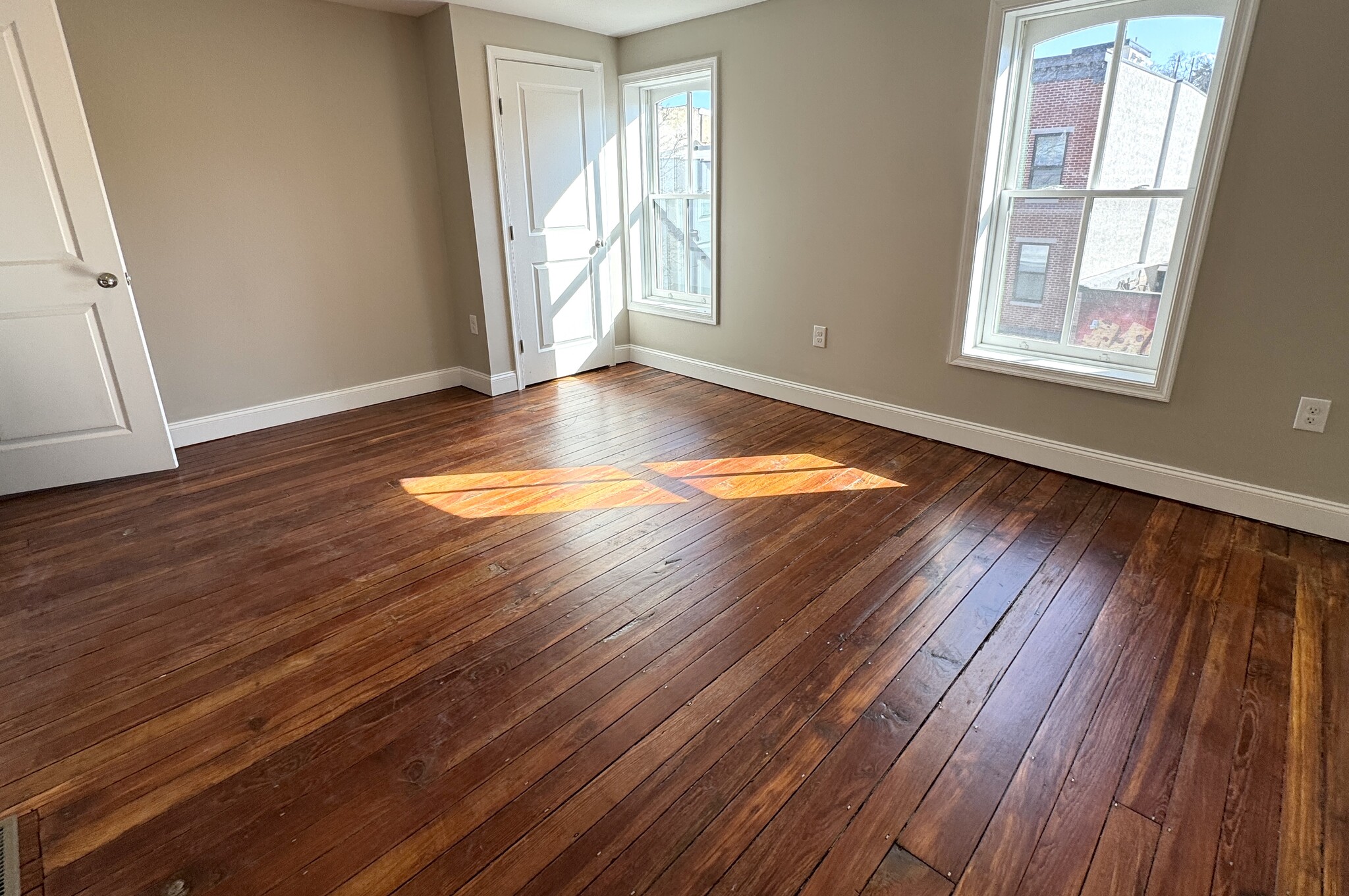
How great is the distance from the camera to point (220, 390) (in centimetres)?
374

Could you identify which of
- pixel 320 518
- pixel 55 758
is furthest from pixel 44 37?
pixel 55 758

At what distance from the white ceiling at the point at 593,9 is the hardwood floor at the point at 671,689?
266cm

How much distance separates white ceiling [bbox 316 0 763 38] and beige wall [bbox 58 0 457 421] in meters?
0.25

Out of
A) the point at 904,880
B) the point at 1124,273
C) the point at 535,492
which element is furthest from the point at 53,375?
the point at 1124,273

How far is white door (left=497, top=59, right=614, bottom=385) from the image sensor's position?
415 centimetres

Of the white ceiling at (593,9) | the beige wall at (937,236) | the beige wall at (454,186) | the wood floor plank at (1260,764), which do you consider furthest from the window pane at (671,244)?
the wood floor plank at (1260,764)

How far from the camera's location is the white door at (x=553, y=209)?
13.6 ft

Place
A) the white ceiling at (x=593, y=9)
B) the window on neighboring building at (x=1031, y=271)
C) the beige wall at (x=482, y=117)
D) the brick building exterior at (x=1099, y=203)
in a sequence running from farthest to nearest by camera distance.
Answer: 1. the beige wall at (x=482, y=117)
2. the white ceiling at (x=593, y=9)
3. the window on neighboring building at (x=1031, y=271)
4. the brick building exterior at (x=1099, y=203)

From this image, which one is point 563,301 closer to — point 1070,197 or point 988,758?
point 1070,197

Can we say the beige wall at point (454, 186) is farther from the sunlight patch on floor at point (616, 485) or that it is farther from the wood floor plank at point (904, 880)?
the wood floor plank at point (904, 880)

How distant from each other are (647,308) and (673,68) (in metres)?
1.57

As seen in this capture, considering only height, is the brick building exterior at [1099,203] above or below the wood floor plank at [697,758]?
above

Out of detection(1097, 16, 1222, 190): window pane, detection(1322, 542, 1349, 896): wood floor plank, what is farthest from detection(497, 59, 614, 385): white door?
detection(1322, 542, 1349, 896): wood floor plank

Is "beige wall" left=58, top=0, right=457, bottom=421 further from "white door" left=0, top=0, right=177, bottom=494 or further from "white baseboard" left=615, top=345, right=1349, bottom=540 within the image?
A: "white baseboard" left=615, top=345, right=1349, bottom=540
